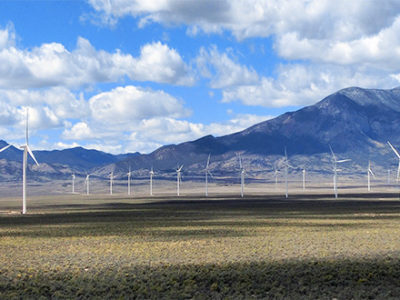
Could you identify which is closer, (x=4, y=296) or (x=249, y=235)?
(x=4, y=296)

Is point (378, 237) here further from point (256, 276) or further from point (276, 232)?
point (256, 276)

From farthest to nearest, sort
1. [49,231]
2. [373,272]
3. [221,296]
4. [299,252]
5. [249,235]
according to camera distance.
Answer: [49,231]
[249,235]
[299,252]
[373,272]
[221,296]

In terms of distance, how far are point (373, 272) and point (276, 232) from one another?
22772 mm

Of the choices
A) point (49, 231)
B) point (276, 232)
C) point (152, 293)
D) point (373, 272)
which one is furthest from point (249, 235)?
point (152, 293)

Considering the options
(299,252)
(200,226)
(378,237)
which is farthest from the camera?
(200,226)

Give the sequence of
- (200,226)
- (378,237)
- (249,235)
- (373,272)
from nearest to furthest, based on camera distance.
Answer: (373,272), (378,237), (249,235), (200,226)

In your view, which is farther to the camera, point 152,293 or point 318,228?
point 318,228

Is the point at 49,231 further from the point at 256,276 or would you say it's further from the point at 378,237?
the point at 256,276

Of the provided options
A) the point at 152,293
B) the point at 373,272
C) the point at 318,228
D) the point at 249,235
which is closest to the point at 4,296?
the point at 152,293

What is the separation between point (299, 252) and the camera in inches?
1373

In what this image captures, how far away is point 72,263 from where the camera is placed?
31391 millimetres

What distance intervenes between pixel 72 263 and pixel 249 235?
726 inches

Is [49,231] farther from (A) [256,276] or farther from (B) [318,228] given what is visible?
(A) [256,276]

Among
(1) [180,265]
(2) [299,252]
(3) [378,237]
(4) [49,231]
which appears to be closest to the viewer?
(1) [180,265]
